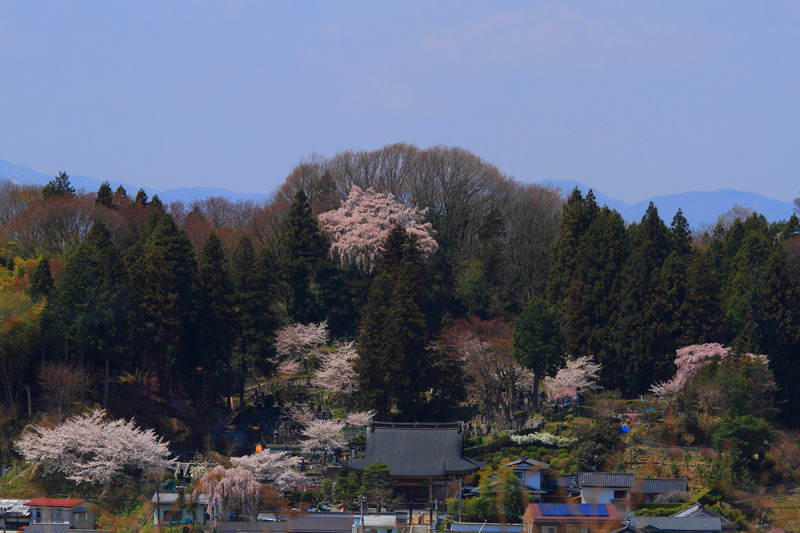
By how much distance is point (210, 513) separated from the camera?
38906 mm

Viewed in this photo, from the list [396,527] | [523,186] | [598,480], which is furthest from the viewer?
[523,186]

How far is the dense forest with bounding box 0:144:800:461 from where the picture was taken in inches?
1816

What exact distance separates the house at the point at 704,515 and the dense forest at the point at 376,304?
9710 millimetres

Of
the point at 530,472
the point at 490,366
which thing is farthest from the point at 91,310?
the point at 530,472

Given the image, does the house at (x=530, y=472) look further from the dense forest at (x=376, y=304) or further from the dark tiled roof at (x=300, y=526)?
the dense forest at (x=376, y=304)

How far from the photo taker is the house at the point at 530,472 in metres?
41.2

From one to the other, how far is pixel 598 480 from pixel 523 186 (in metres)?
30.1

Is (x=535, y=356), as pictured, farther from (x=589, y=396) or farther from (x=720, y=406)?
(x=720, y=406)

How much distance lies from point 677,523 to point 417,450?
1231 centimetres

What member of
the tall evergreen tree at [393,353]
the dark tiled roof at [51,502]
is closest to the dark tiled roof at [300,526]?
the dark tiled roof at [51,502]

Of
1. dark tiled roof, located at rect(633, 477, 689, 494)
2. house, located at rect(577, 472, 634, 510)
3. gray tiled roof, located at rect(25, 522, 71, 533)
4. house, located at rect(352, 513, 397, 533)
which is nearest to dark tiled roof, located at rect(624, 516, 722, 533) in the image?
house, located at rect(577, 472, 634, 510)

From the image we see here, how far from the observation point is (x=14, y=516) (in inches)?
1533

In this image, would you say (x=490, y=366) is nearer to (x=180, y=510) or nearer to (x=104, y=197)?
(x=180, y=510)

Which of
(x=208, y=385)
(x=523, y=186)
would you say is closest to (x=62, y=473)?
(x=208, y=385)
